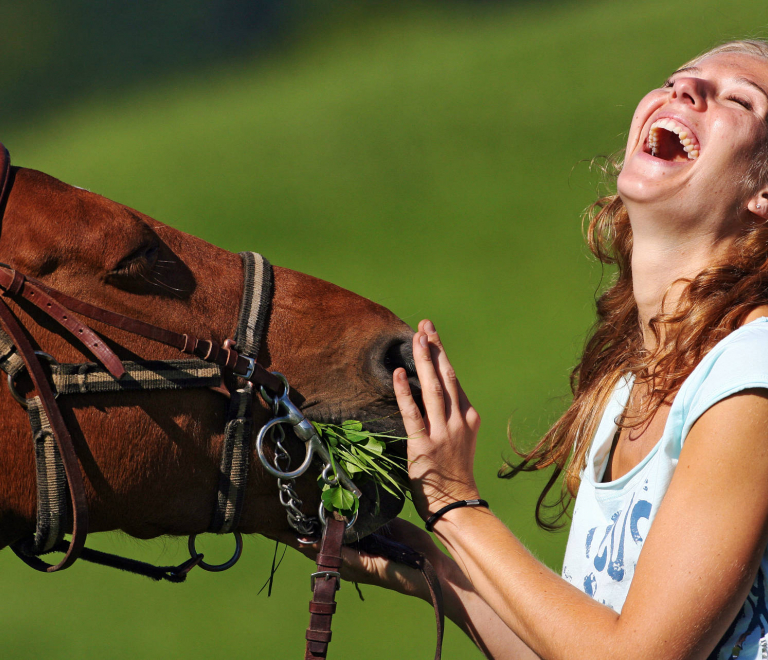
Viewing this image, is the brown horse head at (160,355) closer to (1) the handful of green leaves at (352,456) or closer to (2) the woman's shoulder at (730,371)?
(1) the handful of green leaves at (352,456)

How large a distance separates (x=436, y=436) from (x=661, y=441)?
453mm

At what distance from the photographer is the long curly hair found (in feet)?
5.51

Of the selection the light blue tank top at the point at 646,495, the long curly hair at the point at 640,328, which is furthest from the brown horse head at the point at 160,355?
the long curly hair at the point at 640,328

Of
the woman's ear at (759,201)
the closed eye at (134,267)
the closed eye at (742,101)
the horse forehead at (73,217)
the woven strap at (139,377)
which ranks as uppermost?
the closed eye at (742,101)

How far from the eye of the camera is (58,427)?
1571mm

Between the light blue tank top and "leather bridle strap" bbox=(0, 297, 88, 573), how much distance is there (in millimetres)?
1110

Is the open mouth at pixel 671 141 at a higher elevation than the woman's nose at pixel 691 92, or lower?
lower

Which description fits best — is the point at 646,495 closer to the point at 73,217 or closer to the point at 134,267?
the point at 134,267

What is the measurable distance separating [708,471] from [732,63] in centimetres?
107

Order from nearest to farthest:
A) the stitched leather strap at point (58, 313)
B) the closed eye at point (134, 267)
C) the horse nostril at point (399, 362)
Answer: the stitched leather strap at point (58, 313) → the closed eye at point (134, 267) → the horse nostril at point (399, 362)

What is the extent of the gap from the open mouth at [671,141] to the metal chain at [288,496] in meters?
1.10

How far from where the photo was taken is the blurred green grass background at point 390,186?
21.6 feet

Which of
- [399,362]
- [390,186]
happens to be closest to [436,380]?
[399,362]

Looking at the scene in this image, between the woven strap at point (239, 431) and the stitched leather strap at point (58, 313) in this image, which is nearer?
the stitched leather strap at point (58, 313)
